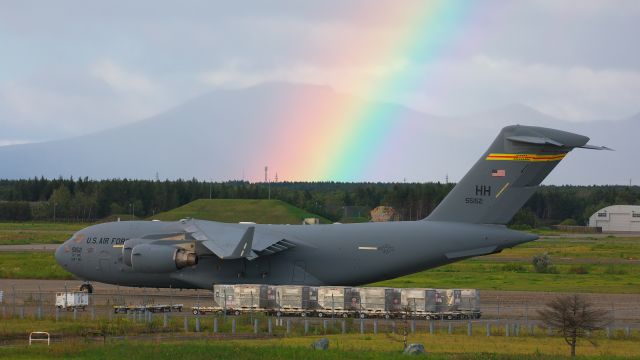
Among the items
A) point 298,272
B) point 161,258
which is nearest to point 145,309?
point 161,258

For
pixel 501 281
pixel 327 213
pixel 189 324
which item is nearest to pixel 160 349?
pixel 189 324

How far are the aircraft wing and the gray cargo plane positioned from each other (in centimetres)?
4

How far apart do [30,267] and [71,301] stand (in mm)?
25118

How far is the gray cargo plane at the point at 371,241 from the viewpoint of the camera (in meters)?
44.1

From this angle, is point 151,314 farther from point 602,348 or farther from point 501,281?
point 501,281

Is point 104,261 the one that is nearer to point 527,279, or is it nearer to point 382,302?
point 382,302

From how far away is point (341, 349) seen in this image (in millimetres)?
29078

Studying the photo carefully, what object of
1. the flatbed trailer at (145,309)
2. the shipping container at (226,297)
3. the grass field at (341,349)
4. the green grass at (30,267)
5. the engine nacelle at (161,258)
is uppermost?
the engine nacelle at (161,258)

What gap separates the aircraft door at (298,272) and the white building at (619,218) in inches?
5026

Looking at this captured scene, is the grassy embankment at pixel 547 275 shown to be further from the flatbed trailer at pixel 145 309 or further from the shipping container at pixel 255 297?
the flatbed trailer at pixel 145 309

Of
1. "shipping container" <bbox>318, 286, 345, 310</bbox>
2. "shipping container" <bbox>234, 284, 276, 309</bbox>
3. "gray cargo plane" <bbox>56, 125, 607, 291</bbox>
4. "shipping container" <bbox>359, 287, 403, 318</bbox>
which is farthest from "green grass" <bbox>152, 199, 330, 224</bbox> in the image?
"shipping container" <bbox>359, 287, 403, 318</bbox>

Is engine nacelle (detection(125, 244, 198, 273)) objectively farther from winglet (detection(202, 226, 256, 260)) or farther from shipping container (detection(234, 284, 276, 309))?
shipping container (detection(234, 284, 276, 309))

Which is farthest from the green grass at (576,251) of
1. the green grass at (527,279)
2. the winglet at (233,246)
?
the winglet at (233,246)

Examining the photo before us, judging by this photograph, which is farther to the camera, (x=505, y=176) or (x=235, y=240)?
(x=505, y=176)
